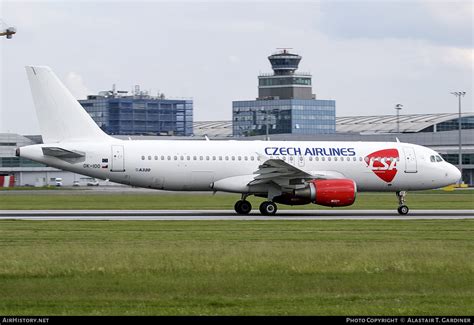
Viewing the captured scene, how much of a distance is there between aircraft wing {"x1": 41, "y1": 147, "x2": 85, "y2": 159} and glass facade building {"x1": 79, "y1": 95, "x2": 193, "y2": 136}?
148m

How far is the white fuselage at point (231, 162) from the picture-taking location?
39.8 meters

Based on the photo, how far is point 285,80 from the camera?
191m

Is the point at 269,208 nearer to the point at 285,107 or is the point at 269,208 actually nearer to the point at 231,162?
the point at 231,162

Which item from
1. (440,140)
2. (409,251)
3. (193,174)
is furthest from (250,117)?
(409,251)

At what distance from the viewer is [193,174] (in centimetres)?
4041

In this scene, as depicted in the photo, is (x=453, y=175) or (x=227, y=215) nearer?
(x=227, y=215)

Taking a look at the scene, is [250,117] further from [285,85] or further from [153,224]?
[153,224]

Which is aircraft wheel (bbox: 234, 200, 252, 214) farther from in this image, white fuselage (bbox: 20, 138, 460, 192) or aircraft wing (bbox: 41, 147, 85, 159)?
aircraft wing (bbox: 41, 147, 85, 159)

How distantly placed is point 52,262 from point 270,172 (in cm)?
2004

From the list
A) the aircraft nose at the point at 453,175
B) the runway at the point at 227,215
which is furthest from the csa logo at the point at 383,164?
the aircraft nose at the point at 453,175

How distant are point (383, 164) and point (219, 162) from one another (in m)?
7.51

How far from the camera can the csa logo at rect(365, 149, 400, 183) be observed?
42.3m
